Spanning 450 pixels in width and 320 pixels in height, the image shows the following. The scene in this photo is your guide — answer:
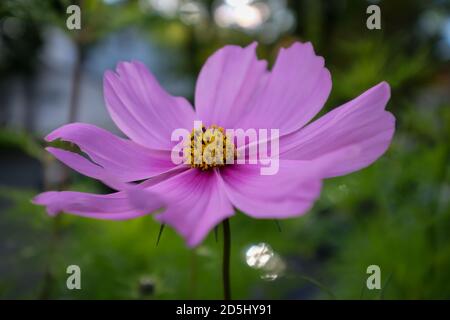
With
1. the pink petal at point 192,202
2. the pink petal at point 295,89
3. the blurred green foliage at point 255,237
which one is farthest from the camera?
the blurred green foliage at point 255,237

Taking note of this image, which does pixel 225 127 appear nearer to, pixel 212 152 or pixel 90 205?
pixel 212 152

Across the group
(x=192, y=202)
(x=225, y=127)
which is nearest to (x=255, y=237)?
(x=225, y=127)

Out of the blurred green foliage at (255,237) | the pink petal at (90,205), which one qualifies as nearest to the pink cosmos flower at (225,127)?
the pink petal at (90,205)

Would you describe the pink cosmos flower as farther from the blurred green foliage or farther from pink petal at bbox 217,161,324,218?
the blurred green foliage

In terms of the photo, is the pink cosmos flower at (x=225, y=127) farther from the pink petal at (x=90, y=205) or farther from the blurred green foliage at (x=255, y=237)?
the blurred green foliage at (x=255, y=237)

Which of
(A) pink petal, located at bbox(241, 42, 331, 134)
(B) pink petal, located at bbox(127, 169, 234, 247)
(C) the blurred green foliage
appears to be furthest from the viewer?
(C) the blurred green foliage

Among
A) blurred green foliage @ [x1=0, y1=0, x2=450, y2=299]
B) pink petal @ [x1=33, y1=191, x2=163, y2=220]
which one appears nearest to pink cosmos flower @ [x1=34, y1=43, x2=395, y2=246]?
pink petal @ [x1=33, y1=191, x2=163, y2=220]
